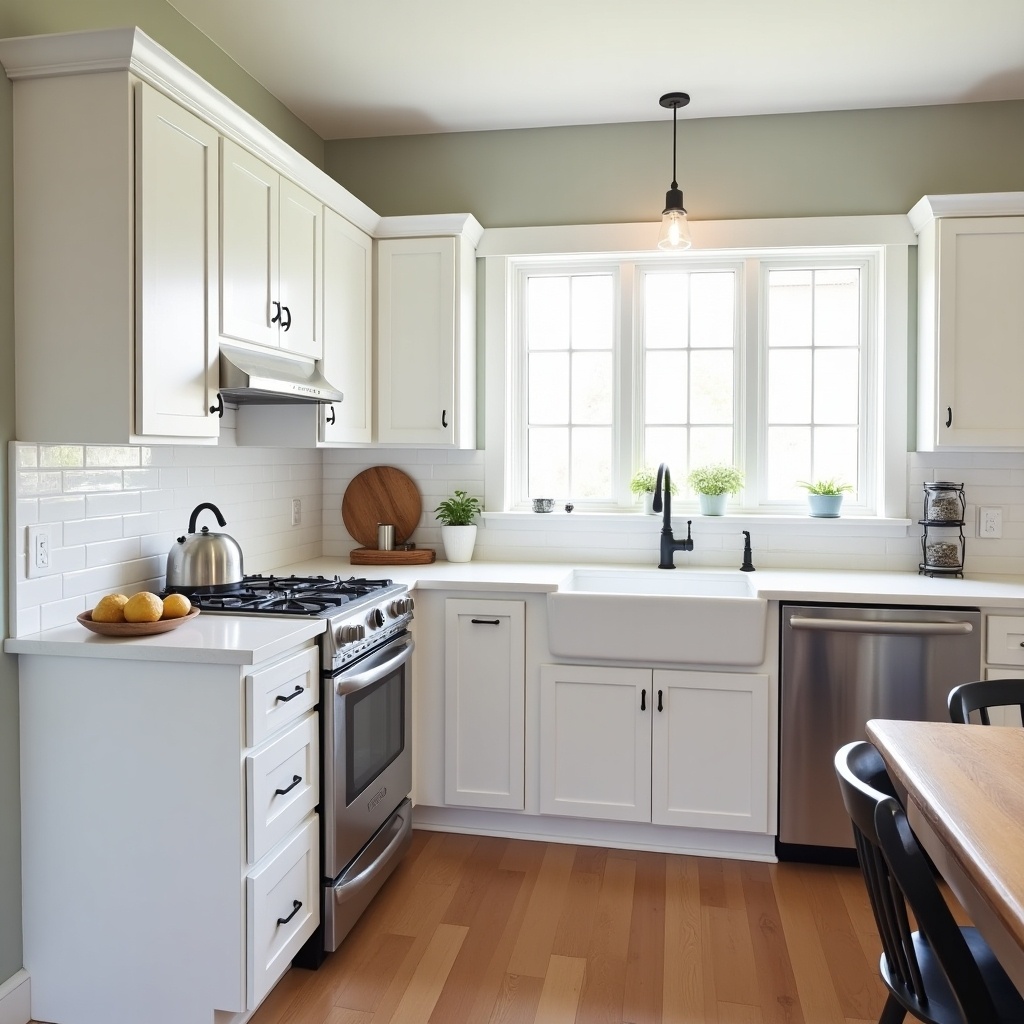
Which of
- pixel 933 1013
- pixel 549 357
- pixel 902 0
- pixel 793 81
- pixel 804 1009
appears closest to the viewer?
pixel 933 1013

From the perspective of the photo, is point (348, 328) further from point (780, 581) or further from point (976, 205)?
point (976, 205)

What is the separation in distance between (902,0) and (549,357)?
1.81m

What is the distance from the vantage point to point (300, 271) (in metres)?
2.87

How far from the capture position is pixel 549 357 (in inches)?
151

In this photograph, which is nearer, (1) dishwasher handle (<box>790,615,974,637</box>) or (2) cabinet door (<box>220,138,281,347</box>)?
(2) cabinet door (<box>220,138,281,347</box>)

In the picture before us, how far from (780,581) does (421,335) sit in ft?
5.60

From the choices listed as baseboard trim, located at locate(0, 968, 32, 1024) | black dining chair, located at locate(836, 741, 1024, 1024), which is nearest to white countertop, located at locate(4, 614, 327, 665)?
baseboard trim, located at locate(0, 968, 32, 1024)

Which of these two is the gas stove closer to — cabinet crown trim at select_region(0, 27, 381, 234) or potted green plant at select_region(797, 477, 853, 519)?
cabinet crown trim at select_region(0, 27, 381, 234)

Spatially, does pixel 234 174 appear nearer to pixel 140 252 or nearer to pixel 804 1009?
pixel 140 252

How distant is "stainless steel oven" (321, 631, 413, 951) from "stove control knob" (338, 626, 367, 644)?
84mm

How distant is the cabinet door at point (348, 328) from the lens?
3.09m

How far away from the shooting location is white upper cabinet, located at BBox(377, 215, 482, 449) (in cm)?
348

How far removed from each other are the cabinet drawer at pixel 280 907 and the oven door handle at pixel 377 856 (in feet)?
0.34

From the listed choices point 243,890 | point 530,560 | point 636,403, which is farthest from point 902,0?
point 243,890
